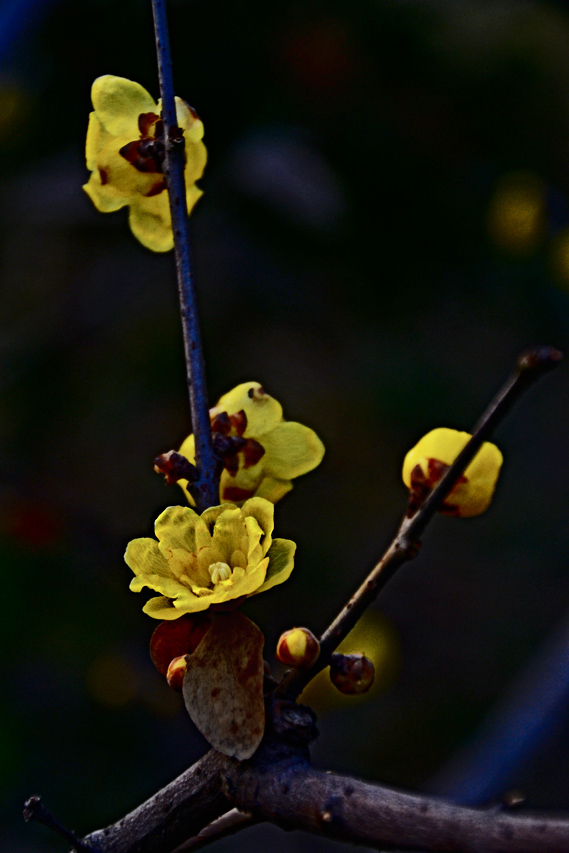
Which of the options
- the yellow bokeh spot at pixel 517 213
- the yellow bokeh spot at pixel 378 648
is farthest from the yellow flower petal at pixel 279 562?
the yellow bokeh spot at pixel 517 213

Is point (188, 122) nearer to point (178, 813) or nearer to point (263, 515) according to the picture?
point (263, 515)

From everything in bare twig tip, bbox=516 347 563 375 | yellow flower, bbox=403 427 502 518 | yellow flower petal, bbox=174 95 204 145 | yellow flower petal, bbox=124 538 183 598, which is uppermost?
yellow flower petal, bbox=174 95 204 145

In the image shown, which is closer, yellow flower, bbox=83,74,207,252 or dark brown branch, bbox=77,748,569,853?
dark brown branch, bbox=77,748,569,853

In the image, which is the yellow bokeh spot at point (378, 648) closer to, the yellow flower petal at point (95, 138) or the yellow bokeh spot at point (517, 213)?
the yellow bokeh spot at point (517, 213)

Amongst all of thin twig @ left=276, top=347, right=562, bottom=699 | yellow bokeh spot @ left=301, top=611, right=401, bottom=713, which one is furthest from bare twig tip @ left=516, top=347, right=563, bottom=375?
yellow bokeh spot @ left=301, top=611, right=401, bottom=713

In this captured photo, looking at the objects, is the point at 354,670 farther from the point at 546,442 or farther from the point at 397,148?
the point at 546,442

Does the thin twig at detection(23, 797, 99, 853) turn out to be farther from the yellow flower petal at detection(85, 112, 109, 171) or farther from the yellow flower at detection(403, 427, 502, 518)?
the yellow flower petal at detection(85, 112, 109, 171)
